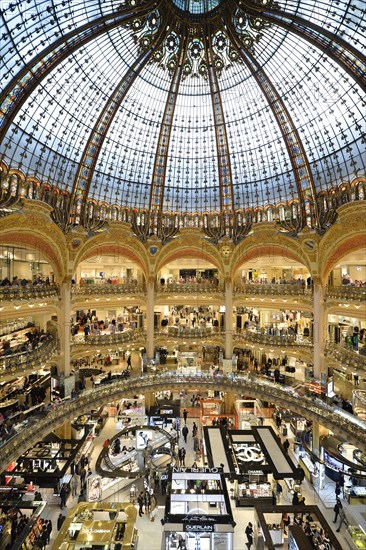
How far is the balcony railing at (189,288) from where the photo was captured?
134 ft

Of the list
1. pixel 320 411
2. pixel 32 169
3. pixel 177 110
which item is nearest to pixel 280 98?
pixel 177 110

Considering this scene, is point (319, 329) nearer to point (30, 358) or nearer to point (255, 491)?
point (255, 491)

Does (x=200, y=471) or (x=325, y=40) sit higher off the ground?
(x=325, y=40)

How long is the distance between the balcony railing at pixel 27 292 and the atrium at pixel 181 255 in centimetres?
17

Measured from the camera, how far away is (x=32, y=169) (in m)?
29.9

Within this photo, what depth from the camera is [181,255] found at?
139 feet

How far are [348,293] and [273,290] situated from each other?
343 inches

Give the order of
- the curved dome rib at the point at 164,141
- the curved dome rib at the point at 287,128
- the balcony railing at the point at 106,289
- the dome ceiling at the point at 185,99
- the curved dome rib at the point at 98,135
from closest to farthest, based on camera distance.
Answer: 1. the dome ceiling at the point at 185,99
2. the curved dome rib at the point at 98,135
3. the curved dome rib at the point at 287,128
4. the curved dome rib at the point at 164,141
5. the balcony railing at the point at 106,289

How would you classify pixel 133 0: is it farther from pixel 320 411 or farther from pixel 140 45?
pixel 320 411

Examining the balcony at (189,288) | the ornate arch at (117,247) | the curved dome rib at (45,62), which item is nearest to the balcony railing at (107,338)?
the balcony at (189,288)

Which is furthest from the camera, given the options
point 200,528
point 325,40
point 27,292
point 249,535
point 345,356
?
point 345,356

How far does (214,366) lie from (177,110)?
2851 centimetres

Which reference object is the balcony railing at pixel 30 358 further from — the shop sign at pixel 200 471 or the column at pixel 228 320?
the column at pixel 228 320

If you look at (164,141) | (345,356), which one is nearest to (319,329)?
(345,356)
